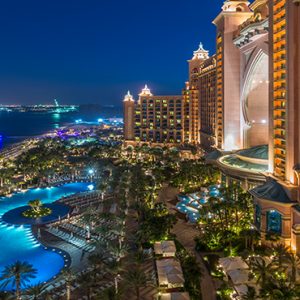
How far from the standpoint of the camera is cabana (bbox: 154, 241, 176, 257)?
110 feet

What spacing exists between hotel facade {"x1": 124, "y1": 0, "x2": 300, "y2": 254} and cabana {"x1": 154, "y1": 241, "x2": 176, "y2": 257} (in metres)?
9.67

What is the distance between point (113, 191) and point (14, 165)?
33459mm

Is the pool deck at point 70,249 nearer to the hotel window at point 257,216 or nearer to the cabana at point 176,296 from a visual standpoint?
the cabana at point 176,296

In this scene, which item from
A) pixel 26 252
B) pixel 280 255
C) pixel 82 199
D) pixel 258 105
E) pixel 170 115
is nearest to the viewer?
pixel 280 255

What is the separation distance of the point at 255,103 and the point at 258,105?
62 cm

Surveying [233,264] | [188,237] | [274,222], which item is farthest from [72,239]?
[274,222]

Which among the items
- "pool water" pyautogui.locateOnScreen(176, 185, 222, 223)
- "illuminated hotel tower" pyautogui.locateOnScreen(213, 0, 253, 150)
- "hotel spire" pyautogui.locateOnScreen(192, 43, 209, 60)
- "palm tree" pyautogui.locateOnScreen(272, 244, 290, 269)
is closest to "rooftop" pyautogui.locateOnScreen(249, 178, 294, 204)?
"palm tree" pyautogui.locateOnScreen(272, 244, 290, 269)

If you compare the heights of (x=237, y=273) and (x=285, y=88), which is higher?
(x=285, y=88)

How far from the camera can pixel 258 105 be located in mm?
64312

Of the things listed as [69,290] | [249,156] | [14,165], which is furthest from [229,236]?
[14,165]

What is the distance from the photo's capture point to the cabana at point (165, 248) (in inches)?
1315

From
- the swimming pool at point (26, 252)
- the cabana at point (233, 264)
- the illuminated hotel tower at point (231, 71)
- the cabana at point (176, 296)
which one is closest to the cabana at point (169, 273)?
the cabana at point (176, 296)

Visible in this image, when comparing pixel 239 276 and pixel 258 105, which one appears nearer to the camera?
pixel 239 276

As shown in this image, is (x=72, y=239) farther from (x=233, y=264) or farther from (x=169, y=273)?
(x=233, y=264)
